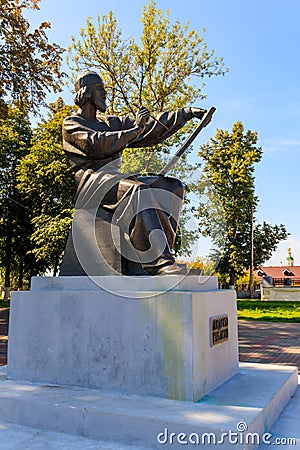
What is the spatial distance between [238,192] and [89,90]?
2691 centimetres

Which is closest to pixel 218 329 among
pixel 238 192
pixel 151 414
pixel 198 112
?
pixel 151 414

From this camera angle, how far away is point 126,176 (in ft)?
13.4

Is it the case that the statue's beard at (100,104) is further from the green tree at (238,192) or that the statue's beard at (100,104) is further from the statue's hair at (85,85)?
the green tree at (238,192)

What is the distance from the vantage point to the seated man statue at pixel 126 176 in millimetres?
3736

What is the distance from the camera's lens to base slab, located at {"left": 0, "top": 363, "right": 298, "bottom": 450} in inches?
100

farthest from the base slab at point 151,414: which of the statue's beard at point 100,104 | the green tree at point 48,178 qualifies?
the green tree at point 48,178

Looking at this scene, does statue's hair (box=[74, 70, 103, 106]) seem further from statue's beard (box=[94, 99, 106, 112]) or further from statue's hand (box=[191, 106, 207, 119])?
statue's hand (box=[191, 106, 207, 119])

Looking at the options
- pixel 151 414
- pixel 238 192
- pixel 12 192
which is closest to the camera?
pixel 151 414

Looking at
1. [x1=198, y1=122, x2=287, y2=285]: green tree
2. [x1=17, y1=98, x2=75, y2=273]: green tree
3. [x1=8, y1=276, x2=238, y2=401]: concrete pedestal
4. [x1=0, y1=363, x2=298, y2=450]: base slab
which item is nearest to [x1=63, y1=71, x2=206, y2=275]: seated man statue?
[x1=8, y1=276, x2=238, y2=401]: concrete pedestal

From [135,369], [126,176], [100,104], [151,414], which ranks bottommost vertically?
[151,414]

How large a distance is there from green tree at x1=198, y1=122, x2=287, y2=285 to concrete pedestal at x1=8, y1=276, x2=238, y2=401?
24.5 meters

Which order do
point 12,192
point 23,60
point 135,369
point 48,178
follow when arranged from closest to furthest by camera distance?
point 135,369 < point 23,60 < point 48,178 < point 12,192

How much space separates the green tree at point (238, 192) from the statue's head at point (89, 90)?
2362cm

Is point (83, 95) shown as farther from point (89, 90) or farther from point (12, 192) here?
point (12, 192)
